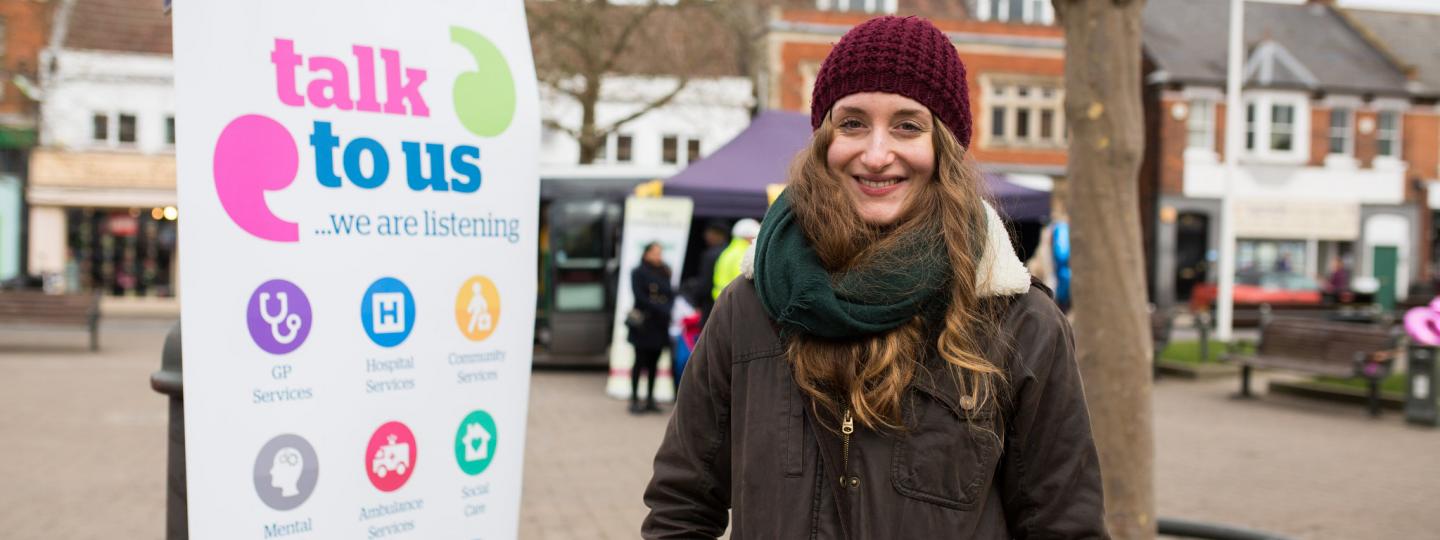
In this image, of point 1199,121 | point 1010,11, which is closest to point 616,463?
point 1199,121

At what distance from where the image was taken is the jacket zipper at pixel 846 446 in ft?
6.08

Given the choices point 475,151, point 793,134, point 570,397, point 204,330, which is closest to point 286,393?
point 204,330

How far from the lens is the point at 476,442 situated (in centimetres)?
290

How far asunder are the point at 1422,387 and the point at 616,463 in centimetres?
760

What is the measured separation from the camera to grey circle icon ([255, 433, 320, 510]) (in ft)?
8.00

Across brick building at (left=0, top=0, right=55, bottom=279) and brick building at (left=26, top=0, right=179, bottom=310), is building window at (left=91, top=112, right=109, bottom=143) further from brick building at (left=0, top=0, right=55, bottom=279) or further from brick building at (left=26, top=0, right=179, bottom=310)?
brick building at (left=0, top=0, right=55, bottom=279)

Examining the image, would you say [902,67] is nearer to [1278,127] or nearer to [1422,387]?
[1422,387]

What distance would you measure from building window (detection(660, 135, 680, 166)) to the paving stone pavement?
20978 mm

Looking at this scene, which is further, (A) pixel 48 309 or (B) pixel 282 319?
(A) pixel 48 309

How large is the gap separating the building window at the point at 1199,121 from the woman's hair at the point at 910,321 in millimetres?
34204

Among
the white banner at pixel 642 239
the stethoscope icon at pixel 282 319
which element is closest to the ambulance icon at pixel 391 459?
the stethoscope icon at pixel 282 319

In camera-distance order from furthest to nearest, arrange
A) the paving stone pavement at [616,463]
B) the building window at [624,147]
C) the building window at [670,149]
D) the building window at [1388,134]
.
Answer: the building window at [1388,134], the building window at [670,149], the building window at [624,147], the paving stone pavement at [616,463]

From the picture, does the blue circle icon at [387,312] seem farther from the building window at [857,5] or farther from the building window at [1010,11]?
the building window at [1010,11]

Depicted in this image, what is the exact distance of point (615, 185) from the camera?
1623 cm
